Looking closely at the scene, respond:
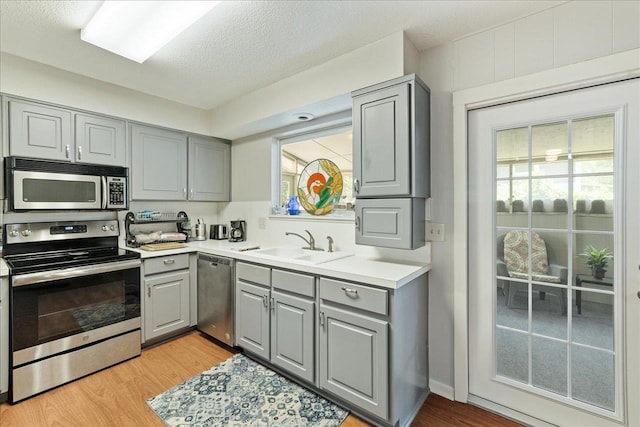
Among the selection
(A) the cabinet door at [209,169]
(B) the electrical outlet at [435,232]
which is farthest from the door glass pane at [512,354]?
(A) the cabinet door at [209,169]

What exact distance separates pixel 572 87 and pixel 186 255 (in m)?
3.12

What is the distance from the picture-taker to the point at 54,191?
2.34 meters

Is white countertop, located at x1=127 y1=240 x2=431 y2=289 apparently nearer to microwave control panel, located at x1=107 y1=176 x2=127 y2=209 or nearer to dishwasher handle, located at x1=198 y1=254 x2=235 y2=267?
dishwasher handle, located at x1=198 y1=254 x2=235 y2=267

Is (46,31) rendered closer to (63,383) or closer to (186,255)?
(186,255)

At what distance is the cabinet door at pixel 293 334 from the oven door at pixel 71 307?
126 cm

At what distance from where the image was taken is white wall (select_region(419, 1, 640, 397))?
152cm

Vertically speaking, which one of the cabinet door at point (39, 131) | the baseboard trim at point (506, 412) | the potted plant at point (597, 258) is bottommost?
the baseboard trim at point (506, 412)

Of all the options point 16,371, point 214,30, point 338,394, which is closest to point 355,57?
point 214,30

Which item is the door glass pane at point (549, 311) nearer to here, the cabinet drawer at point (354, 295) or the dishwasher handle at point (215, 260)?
the cabinet drawer at point (354, 295)

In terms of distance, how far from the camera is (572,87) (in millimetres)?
1607

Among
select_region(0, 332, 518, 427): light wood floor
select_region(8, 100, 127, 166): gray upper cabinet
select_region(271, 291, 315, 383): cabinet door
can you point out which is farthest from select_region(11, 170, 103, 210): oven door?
select_region(271, 291, 315, 383): cabinet door

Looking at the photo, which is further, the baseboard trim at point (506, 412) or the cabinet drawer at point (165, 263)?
the cabinet drawer at point (165, 263)

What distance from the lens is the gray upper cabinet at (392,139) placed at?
71.7 inches

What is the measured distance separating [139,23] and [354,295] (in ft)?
6.66
